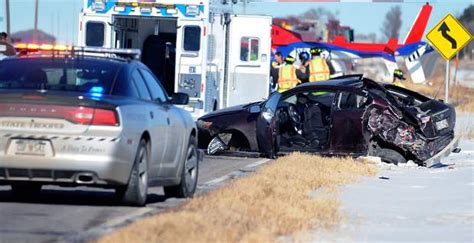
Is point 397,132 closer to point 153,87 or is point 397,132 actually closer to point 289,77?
point 153,87

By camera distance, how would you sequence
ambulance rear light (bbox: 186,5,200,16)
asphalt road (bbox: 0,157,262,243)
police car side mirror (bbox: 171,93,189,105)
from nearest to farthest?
asphalt road (bbox: 0,157,262,243), police car side mirror (bbox: 171,93,189,105), ambulance rear light (bbox: 186,5,200,16)

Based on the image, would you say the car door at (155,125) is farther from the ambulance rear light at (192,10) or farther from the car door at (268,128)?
the ambulance rear light at (192,10)

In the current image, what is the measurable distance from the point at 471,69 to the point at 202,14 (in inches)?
3289

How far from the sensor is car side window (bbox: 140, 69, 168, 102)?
12.4 metres

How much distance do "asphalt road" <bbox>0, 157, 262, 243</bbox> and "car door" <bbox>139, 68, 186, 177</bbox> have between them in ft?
1.27

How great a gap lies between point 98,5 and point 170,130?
1184cm

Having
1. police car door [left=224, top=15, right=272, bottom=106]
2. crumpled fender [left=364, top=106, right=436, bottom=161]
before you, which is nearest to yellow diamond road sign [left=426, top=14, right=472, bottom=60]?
police car door [left=224, top=15, right=272, bottom=106]

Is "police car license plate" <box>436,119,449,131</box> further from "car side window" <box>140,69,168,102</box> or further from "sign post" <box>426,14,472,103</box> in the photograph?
"sign post" <box>426,14,472,103</box>

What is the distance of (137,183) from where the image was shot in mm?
11281

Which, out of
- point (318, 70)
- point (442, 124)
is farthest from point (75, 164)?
point (318, 70)

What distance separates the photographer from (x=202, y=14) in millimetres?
23719

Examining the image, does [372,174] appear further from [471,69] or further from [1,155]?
[471,69]

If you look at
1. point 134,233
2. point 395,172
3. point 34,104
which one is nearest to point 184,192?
point 34,104

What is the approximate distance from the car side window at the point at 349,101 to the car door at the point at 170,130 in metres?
6.39
